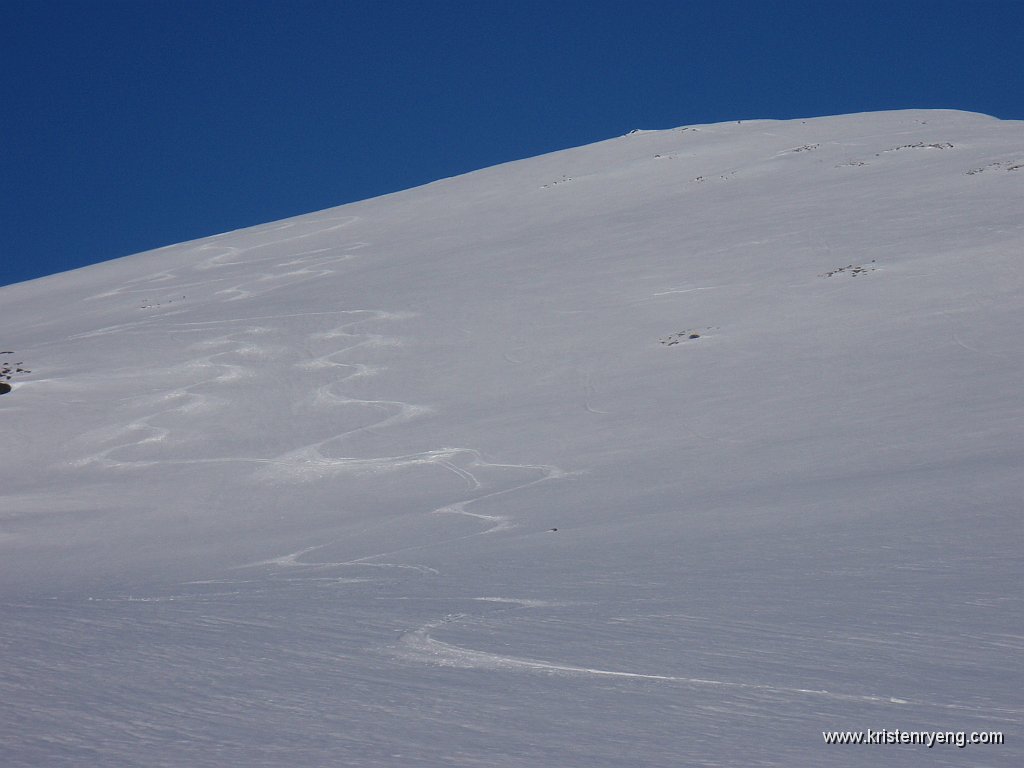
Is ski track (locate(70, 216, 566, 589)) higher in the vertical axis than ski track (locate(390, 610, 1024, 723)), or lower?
higher

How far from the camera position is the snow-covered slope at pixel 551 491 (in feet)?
11.1

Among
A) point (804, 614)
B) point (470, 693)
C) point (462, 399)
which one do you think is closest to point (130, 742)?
point (470, 693)

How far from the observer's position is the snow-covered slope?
3395 mm

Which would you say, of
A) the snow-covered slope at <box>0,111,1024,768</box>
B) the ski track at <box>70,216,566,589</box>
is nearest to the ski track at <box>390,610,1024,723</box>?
the snow-covered slope at <box>0,111,1024,768</box>

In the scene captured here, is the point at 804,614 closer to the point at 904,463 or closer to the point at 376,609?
the point at 376,609

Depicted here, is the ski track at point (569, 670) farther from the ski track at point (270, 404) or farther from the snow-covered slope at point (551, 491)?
the ski track at point (270, 404)

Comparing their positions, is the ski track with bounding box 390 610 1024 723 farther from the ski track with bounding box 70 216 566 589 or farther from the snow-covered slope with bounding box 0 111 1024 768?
the ski track with bounding box 70 216 566 589

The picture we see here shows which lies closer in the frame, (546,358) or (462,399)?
(462,399)

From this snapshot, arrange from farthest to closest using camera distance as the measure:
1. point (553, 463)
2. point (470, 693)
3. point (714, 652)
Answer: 1. point (553, 463)
2. point (714, 652)
3. point (470, 693)

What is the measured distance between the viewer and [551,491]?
892cm

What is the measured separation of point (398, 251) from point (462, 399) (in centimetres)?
1116

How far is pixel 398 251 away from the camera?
910 inches

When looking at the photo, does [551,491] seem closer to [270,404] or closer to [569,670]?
[569,670]

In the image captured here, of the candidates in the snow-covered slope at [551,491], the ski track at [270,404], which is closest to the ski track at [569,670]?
the snow-covered slope at [551,491]
